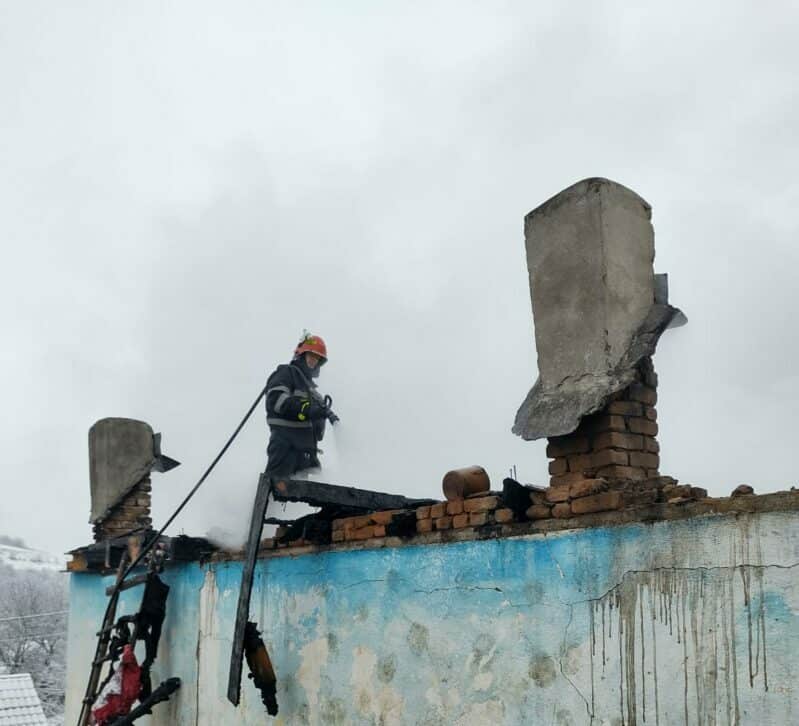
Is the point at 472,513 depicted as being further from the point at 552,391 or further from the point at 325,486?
the point at 325,486

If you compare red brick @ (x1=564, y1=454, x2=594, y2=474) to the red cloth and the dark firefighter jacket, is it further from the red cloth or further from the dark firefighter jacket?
the red cloth

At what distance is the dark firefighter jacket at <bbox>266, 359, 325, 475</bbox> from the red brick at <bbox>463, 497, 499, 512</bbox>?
8.58ft

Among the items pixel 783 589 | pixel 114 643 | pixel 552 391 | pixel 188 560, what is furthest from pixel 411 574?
pixel 114 643

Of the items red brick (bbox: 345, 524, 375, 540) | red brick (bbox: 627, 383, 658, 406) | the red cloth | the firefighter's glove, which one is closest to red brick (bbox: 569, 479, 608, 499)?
red brick (bbox: 627, 383, 658, 406)

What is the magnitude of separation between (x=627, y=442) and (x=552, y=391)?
19.4 inches

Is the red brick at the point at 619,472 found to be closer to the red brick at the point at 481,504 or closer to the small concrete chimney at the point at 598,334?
the small concrete chimney at the point at 598,334

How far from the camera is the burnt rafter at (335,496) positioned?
19.1ft

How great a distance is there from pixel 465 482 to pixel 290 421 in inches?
109

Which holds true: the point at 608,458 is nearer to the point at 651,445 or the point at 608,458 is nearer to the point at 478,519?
the point at 651,445

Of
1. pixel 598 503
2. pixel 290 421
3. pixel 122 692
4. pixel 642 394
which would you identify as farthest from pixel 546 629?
pixel 122 692

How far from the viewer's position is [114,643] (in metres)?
7.89

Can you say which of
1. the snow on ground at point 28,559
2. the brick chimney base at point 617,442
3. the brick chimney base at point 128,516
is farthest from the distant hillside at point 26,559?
the brick chimney base at point 617,442

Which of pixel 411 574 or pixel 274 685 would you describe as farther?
pixel 274 685

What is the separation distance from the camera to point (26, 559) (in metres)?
104
